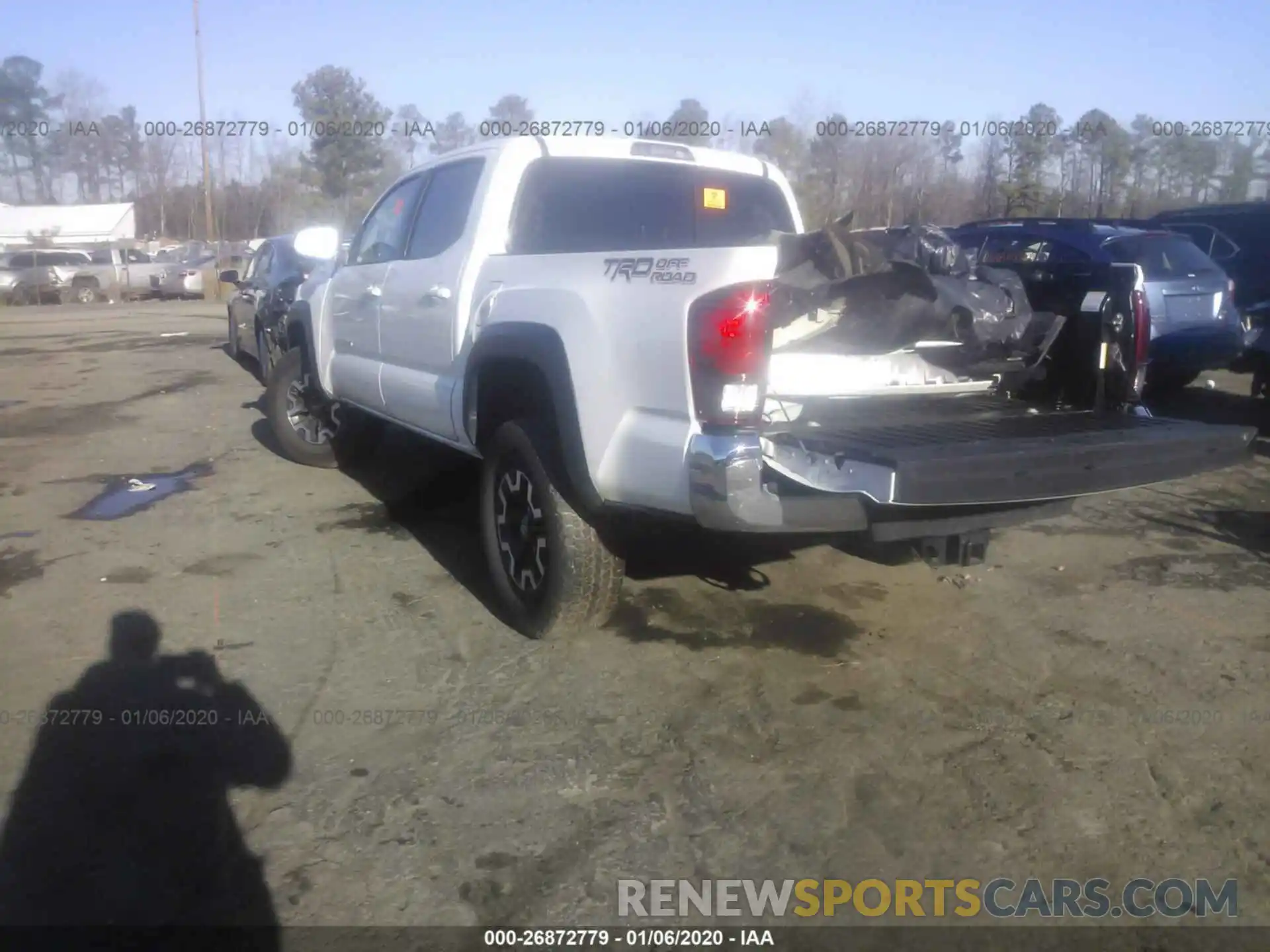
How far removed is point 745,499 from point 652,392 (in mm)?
514

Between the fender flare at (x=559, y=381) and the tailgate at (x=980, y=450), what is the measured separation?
76cm

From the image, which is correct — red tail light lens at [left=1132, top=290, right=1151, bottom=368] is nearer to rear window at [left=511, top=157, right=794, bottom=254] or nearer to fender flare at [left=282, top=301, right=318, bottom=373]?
rear window at [left=511, top=157, right=794, bottom=254]

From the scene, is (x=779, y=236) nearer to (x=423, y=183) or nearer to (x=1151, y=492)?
(x=423, y=183)

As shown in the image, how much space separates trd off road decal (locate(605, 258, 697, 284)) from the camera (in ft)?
11.9

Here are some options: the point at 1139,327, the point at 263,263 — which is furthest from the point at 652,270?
the point at 263,263

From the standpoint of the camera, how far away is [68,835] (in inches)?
130

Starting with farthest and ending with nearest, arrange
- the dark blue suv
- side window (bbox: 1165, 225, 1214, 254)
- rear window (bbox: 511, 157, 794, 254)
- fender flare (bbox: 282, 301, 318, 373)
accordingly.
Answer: side window (bbox: 1165, 225, 1214, 254) → the dark blue suv → fender flare (bbox: 282, 301, 318, 373) → rear window (bbox: 511, 157, 794, 254)

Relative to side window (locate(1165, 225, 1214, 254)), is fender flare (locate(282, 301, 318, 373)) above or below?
below

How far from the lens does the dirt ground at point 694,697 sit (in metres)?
3.17

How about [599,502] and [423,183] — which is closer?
[599,502]

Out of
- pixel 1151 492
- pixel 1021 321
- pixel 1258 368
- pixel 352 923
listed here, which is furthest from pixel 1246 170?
pixel 352 923

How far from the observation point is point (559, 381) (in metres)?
4.18

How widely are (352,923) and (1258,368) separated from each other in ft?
29.5

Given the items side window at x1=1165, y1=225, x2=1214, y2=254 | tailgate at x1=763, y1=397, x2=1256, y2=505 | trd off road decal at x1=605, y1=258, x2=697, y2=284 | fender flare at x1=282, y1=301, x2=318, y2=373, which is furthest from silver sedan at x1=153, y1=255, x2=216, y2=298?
tailgate at x1=763, y1=397, x2=1256, y2=505
